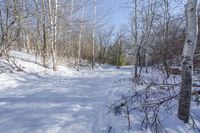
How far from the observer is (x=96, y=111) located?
505 cm

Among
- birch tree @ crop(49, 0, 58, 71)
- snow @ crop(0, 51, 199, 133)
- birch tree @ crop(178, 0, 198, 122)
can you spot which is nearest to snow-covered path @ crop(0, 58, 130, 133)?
snow @ crop(0, 51, 199, 133)

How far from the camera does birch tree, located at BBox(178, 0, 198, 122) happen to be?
3.97 m

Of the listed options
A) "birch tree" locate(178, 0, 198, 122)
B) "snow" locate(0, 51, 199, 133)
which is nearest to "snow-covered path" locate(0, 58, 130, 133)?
"snow" locate(0, 51, 199, 133)

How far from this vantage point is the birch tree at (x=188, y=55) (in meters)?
3.97

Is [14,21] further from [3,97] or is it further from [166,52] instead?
[166,52]

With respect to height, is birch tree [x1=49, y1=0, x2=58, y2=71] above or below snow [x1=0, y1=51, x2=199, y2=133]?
above

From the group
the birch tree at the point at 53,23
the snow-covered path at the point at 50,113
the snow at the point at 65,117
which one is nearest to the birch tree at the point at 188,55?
the snow at the point at 65,117

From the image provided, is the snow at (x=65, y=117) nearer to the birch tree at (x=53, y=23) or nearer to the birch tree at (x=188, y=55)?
the birch tree at (x=188, y=55)

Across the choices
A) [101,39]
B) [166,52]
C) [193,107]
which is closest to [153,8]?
[166,52]

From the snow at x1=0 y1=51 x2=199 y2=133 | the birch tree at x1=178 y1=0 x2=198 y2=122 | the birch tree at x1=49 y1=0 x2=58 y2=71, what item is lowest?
the snow at x1=0 y1=51 x2=199 y2=133

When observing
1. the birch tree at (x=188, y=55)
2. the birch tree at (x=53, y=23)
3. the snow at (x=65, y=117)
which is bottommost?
the snow at (x=65, y=117)

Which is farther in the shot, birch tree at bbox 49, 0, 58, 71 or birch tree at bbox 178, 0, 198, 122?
birch tree at bbox 49, 0, 58, 71

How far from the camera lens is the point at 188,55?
4.02m

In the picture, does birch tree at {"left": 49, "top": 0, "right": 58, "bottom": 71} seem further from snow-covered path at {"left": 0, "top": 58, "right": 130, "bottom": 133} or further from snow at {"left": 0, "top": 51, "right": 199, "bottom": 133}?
snow at {"left": 0, "top": 51, "right": 199, "bottom": 133}
